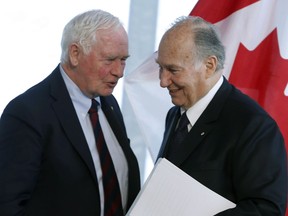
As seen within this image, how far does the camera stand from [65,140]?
1.78 metres

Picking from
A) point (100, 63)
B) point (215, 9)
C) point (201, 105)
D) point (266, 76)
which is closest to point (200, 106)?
point (201, 105)

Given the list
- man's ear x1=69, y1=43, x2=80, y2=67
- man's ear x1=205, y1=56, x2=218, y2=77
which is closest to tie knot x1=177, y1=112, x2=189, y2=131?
man's ear x1=205, y1=56, x2=218, y2=77

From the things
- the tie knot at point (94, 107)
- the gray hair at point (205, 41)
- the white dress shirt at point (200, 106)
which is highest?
the gray hair at point (205, 41)

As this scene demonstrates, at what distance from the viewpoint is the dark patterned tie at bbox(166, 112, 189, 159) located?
175cm

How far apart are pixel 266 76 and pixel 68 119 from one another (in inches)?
34.3

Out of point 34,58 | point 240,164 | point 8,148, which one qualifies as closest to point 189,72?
point 240,164

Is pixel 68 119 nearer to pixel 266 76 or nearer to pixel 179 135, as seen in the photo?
pixel 179 135

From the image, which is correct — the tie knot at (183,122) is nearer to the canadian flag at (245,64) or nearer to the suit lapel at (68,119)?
the suit lapel at (68,119)

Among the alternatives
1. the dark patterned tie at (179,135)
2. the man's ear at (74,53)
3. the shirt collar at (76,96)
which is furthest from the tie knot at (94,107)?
the dark patterned tie at (179,135)

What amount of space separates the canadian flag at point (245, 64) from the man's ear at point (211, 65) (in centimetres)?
64

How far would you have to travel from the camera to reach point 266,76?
2297mm

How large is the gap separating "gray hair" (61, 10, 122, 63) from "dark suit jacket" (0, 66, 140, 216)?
5.6 inches

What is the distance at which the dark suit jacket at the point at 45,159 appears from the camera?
5.57 feet

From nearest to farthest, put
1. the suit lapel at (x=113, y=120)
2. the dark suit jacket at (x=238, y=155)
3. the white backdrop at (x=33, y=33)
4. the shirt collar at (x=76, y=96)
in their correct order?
the dark suit jacket at (x=238, y=155) < the shirt collar at (x=76, y=96) < the suit lapel at (x=113, y=120) < the white backdrop at (x=33, y=33)
